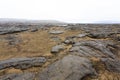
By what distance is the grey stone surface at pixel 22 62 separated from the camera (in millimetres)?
15141

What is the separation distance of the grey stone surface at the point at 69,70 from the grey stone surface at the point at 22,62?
5.56 ft

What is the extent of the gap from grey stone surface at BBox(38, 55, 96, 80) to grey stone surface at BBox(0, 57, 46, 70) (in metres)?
1.70

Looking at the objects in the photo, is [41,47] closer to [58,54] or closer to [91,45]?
[58,54]

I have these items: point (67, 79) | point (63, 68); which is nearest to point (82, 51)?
point (63, 68)

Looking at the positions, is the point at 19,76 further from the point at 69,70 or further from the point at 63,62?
the point at 69,70

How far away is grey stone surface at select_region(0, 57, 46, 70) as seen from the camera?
49.7 ft

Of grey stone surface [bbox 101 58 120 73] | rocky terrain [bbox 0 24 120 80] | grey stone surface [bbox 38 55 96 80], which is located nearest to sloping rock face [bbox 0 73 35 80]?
rocky terrain [bbox 0 24 120 80]

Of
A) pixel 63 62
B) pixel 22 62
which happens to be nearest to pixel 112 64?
pixel 63 62

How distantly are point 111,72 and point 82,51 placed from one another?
3.43 metres

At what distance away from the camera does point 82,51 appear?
55.5ft

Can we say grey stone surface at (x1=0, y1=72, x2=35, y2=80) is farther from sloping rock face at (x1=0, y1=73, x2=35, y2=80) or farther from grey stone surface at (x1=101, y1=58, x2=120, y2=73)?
grey stone surface at (x1=101, y1=58, x2=120, y2=73)

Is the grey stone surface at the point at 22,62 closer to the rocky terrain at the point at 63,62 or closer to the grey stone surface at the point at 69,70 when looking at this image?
the rocky terrain at the point at 63,62

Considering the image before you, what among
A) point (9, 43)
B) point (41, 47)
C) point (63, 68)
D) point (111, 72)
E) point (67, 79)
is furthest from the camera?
point (9, 43)

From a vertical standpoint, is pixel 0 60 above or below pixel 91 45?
below
